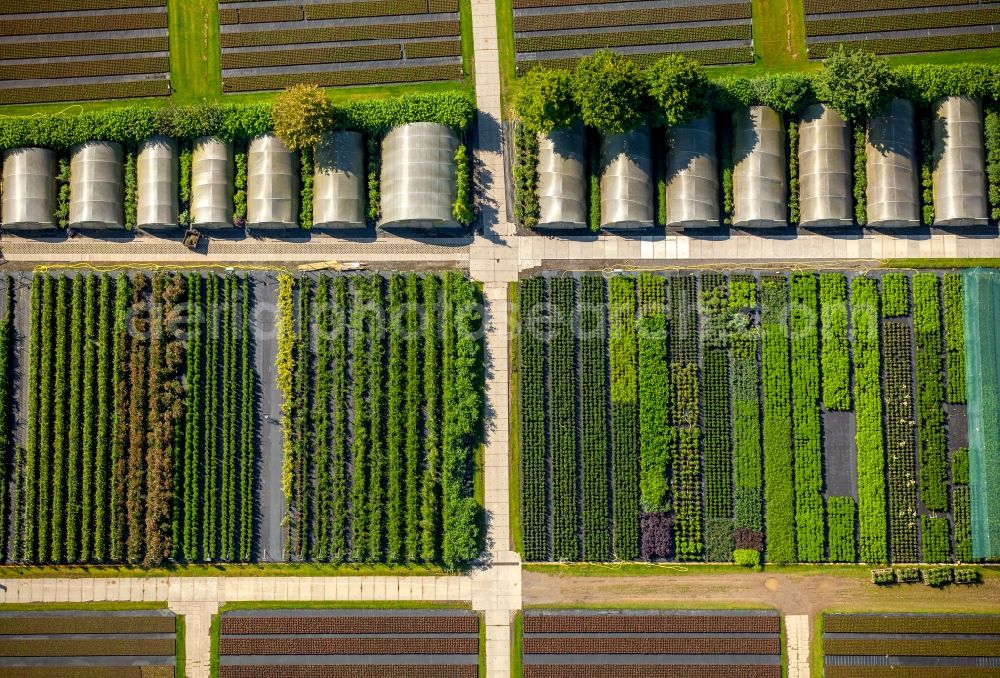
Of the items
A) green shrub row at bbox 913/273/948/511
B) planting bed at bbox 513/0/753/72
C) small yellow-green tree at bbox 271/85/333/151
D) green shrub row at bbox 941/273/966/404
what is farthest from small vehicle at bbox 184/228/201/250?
green shrub row at bbox 941/273/966/404

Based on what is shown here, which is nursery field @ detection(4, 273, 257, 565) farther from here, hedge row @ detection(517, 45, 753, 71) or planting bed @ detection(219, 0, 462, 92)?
hedge row @ detection(517, 45, 753, 71)

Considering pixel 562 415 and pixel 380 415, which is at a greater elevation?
pixel 380 415

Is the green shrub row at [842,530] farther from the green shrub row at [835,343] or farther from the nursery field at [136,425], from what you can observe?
the nursery field at [136,425]

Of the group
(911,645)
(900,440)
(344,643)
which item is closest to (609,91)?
(900,440)

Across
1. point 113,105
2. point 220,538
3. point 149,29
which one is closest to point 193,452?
point 220,538

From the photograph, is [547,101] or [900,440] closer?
[547,101]

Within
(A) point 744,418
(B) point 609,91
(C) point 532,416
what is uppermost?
(B) point 609,91

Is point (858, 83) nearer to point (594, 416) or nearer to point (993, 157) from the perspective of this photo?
point (993, 157)
